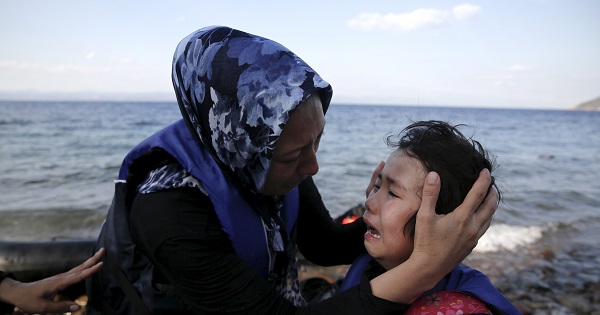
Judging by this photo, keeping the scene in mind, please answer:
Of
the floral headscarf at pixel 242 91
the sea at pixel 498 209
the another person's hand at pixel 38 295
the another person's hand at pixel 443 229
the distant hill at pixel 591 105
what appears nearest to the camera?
the another person's hand at pixel 443 229

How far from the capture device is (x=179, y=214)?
5.36 ft

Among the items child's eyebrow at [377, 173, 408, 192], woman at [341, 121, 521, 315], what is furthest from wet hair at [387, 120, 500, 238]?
child's eyebrow at [377, 173, 408, 192]

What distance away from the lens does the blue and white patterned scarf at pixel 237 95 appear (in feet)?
5.36

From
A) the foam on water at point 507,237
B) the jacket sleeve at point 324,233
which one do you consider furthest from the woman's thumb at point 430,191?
the foam on water at point 507,237

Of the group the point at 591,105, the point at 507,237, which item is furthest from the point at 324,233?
the point at 591,105

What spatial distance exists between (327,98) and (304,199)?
0.74 meters

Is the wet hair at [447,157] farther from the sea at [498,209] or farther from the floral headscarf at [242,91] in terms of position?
the floral headscarf at [242,91]

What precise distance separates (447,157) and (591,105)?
174 metres

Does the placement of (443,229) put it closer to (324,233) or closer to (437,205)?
(437,205)

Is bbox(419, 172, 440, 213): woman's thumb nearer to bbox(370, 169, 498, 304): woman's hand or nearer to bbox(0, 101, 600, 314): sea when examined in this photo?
bbox(370, 169, 498, 304): woman's hand

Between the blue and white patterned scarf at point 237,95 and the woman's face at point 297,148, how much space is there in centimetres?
5

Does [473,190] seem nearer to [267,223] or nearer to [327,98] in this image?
[327,98]

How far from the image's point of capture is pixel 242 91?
5.38ft

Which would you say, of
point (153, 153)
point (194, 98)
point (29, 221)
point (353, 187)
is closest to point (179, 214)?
point (153, 153)
